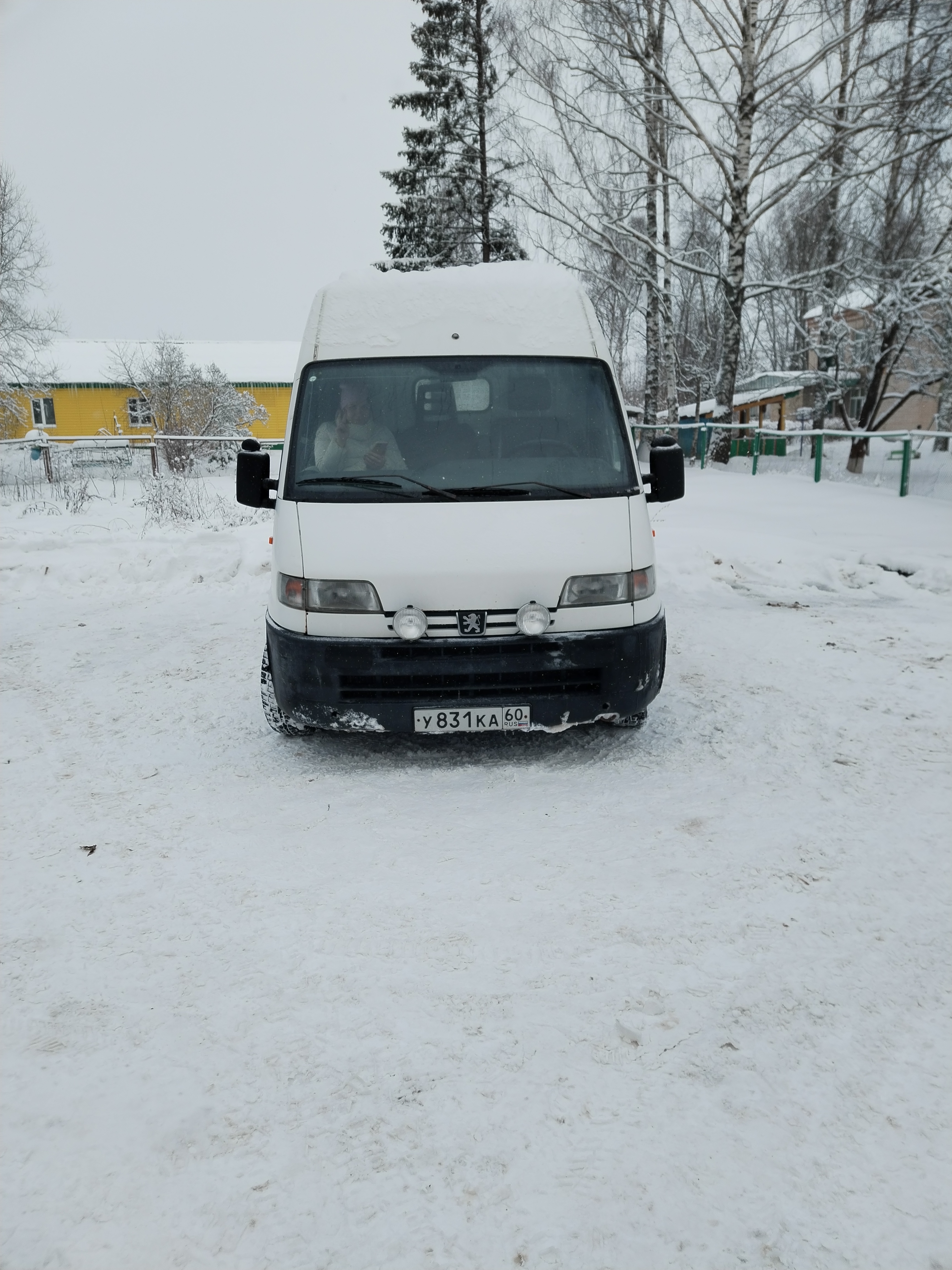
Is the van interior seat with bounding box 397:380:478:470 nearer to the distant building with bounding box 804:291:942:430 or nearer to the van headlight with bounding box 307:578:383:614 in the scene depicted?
the van headlight with bounding box 307:578:383:614

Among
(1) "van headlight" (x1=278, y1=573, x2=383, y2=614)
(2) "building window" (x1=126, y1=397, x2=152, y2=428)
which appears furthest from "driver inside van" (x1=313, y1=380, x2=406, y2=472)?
(2) "building window" (x1=126, y1=397, x2=152, y2=428)

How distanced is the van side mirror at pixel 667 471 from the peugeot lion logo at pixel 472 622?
1316 millimetres

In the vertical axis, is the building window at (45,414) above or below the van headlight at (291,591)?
above

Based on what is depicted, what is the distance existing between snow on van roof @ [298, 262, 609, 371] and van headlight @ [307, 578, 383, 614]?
1.43 meters

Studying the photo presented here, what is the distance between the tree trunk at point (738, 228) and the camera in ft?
51.9

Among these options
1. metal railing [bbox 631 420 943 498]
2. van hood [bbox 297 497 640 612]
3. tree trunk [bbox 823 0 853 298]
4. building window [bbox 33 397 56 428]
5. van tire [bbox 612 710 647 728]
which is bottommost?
van tire [bbox 612 710 647 728]

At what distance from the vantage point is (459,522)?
152 inches

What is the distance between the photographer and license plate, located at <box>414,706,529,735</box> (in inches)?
150

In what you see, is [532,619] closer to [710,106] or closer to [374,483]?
[374,483]

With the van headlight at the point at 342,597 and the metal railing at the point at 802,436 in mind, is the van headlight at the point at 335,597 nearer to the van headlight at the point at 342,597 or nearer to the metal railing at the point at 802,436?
the van headlight at the point at 342,597

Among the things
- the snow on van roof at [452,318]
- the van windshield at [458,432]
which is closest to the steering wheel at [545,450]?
the van windshield at [458,432]

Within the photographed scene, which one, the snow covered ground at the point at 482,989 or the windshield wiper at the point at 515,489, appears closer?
the snow covered ground at the point at 482,989

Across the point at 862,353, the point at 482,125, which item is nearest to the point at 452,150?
the point at 482,125

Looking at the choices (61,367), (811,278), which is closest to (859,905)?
(811,278)
